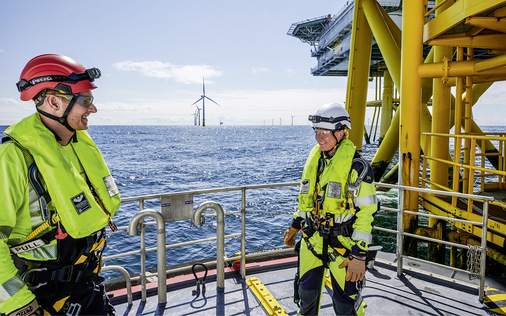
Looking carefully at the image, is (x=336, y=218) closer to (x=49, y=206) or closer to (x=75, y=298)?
(x=75, y=298)

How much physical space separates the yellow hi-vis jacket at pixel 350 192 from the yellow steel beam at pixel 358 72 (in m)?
8.99

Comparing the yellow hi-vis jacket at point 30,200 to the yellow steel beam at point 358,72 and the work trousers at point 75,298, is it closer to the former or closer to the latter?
the work trousers at point 75,298

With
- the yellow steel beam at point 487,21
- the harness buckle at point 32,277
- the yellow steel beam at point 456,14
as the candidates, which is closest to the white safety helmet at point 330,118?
the harness buckle at point 32,277

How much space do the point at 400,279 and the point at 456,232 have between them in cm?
418

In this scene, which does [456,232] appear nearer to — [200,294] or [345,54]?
[200,294]

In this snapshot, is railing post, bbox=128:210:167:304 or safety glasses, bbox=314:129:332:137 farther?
railing post, bbox=128:210:167:304

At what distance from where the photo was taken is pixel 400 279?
432cm

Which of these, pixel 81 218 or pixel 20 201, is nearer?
pixel 20 201

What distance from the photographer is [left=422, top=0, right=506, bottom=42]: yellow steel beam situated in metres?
4.71

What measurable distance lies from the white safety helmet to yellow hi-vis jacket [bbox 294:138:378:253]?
7.4 inches

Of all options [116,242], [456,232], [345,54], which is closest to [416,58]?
[456,232]

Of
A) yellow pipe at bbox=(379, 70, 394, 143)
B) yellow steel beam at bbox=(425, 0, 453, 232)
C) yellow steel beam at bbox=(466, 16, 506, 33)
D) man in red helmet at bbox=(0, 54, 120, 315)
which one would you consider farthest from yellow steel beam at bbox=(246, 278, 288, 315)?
yellow pipe at bbox=(379, 70, 394, 143)

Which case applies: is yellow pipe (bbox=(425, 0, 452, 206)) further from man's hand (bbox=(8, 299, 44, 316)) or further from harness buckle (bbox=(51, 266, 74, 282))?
man's hand (bbox=(8, 299, 44, 316))

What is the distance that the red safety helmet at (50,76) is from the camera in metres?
1.90
